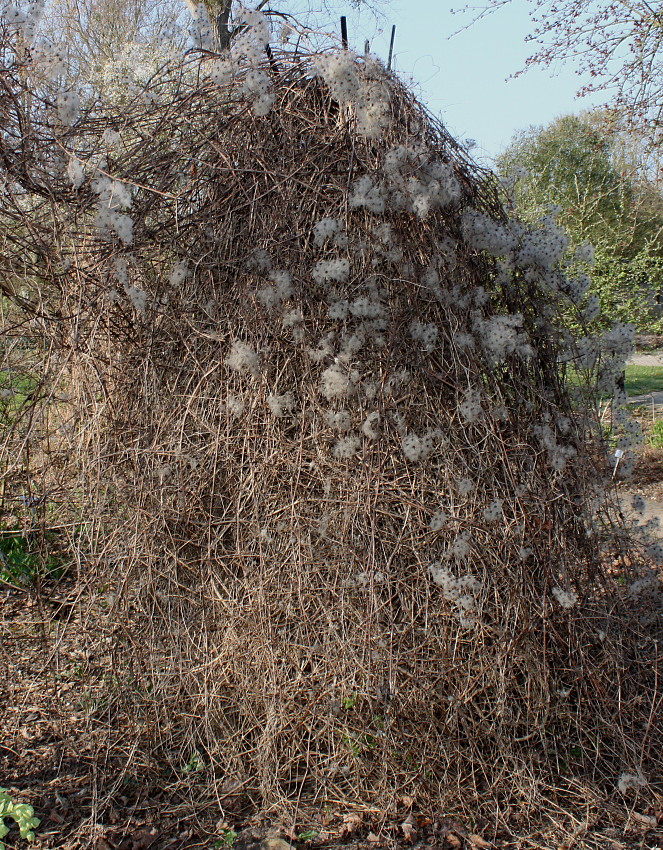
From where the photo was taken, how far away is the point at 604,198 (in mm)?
14664

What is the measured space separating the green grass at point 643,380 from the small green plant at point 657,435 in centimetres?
391

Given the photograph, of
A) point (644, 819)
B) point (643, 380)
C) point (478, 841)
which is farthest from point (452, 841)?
point (643, 380)

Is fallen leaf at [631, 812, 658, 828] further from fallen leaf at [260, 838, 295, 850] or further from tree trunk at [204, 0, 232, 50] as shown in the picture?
tree trunk at [204, 0, 232, 50]

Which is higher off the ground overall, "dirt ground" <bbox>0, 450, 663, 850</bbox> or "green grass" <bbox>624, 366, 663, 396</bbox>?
"green grass" <bbox>624, 366, 663, 396</bbox>

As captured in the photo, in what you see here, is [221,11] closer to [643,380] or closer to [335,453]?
[335,453]

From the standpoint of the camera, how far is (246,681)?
2.47 metres

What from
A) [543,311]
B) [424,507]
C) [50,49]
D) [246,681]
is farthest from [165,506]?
[50,49]

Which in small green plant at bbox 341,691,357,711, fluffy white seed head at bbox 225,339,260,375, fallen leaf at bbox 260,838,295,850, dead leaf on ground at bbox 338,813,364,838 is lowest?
fallen leaf at bbox 260,838,295,850

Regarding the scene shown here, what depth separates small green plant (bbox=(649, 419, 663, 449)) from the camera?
7430mm

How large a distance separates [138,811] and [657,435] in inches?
270

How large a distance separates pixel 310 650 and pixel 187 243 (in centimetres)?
154

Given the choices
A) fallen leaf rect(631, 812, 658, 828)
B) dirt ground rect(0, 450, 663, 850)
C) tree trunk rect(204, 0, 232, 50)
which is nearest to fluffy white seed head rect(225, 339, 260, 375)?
dirt ground rect(0, 450, 663, 850)

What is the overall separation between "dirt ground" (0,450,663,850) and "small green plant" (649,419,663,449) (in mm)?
5563

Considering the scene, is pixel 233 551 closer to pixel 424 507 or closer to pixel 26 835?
pixel 424 507
